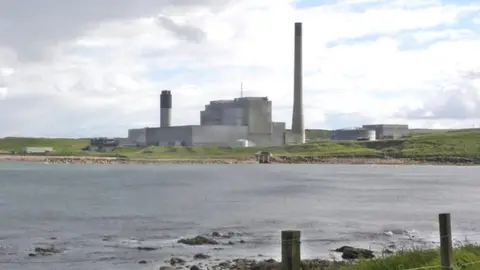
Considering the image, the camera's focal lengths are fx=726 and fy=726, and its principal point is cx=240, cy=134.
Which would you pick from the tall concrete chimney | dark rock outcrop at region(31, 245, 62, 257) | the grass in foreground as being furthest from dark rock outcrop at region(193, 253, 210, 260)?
the tall concrete chimney

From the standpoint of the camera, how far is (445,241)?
11.4 m

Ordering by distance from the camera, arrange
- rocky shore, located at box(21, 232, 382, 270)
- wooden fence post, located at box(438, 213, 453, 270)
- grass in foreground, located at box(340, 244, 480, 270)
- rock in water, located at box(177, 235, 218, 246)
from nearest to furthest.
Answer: wooden fence post, located at box(438, 213, 453, 270)
grass in foreground, located at box(340, 244, 480, 270)
rocky shore, located at box(21, 232, 382, 270)
rock in water, located at box(177, 235, 218, 246)

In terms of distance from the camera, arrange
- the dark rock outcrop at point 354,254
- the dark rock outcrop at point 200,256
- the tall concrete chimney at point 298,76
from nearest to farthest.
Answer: the dark rock outcrop at point 354,254 → the dark rock outcrop at point 200,256 → the tall concrete chimney at point 298,76

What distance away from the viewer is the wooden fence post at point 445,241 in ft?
37.1

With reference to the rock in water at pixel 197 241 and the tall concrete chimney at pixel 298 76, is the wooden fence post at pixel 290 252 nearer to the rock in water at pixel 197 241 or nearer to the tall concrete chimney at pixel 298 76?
the rock in water at pixel 197 241

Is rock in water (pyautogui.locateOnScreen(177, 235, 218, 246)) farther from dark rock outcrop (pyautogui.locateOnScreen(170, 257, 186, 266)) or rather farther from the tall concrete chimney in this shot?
the tall concrete chimney

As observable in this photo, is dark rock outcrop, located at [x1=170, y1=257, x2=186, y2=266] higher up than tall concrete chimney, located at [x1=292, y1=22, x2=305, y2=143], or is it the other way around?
tall concrete chimney, located at [x1=292, y1=22, x2=305, y2=143]

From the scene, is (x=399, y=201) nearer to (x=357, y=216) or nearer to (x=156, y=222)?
(x=357, y=216)

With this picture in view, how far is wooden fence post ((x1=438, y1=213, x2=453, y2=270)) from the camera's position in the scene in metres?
11.3

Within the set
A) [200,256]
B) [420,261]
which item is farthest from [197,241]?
[420,261]

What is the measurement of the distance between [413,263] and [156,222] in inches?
1398

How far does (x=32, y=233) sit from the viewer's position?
41688 mm

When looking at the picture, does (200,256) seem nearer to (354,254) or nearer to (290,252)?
(354,254)

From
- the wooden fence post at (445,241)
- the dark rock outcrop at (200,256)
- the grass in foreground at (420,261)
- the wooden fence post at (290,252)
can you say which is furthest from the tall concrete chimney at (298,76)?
the wooden fence post at (290,252)
